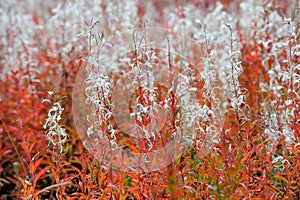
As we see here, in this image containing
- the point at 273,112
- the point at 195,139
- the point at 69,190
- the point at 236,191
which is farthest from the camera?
the point at 69,190

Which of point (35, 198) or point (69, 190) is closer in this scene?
point (35, 198)

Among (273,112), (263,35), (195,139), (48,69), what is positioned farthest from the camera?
(48,69)

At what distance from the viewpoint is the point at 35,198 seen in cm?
259

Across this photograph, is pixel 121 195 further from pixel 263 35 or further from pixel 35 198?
pixel 263 35

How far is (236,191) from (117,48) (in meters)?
2.98

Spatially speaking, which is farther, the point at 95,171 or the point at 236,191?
the point at 95,171

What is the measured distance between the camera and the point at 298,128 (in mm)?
2648

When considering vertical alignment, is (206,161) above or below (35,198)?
above

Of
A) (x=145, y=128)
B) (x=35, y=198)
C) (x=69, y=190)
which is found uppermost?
(x=145, y=128)

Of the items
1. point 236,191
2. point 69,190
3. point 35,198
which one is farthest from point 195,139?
point 69,190

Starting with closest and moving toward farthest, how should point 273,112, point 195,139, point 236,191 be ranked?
1. point 236,191
2. point 195,139
3. point 273,112

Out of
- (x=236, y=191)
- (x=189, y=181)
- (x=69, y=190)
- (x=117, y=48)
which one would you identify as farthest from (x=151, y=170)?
(x=117, y=48)

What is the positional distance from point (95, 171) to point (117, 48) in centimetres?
260

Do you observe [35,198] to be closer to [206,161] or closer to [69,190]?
[206,161]
